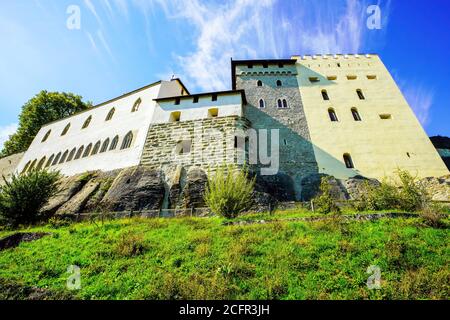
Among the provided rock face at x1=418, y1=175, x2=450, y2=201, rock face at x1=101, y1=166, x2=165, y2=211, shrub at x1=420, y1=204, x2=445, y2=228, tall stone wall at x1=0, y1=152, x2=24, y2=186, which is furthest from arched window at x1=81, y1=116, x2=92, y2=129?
rock face at x1=418, y1=175, x2=450, y2=201

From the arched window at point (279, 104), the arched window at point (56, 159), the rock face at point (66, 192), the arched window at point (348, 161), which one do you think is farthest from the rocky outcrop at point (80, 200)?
the arched window at point (348, 161)

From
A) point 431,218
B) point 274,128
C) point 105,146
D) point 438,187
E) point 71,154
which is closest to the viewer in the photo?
point 431,218

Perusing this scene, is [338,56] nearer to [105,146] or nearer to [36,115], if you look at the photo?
[105,146]

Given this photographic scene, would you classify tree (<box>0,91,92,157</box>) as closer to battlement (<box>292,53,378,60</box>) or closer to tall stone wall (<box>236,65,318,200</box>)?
tall stone wall (<box>236,65,318,200</box>)

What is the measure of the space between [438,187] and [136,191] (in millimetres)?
19618

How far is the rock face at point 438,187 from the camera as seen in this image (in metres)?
13.5

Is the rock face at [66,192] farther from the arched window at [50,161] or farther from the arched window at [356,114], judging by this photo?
the arched window at [356,114]

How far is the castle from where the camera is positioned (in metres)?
16.0

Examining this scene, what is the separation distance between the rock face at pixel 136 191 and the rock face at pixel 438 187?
1728 cm

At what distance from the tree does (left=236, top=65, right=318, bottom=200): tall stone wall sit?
2809cm

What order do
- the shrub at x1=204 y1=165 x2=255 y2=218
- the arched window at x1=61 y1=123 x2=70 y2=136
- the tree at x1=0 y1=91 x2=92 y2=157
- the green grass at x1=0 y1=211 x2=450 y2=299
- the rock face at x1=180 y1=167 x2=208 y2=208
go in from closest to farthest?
the green grass at x1=0 y1=211 x2=450 y2=299 → the shrub at x1=204 y1=165 x2=255 y2=218 → the rock face at x1=180 y1=167 x2=208 y2=208 → the arched window at x1=61 y1=123 x2=70 y2=136 → the tree at x1=0 y1=91 x2=92 y2=157

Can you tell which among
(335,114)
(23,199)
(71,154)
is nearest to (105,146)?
(71,154)

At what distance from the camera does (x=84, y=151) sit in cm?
1994

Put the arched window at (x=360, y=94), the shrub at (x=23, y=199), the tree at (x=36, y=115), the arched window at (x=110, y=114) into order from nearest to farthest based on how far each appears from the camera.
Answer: the shrub at (x=23, y=199) < the arched window at (x=360, y=94) < the arched window at (x=110, y=114) < the tree at (x=36, y=115)
